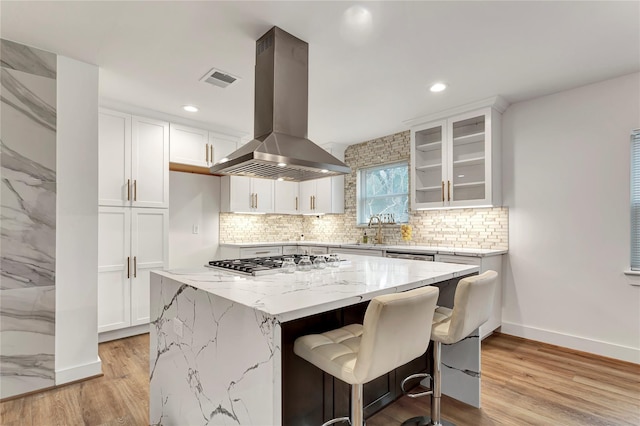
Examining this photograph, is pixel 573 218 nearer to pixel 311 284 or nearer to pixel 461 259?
pixel 461 259

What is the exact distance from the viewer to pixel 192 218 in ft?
15.3

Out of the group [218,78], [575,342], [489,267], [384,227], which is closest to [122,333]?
[218,78]

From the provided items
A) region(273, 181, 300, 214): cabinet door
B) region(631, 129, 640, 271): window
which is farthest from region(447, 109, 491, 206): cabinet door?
region(273, 181, 300, 214): cabinet door

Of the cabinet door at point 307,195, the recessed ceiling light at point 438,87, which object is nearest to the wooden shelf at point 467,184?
the recessed ceiling light at point 438,87

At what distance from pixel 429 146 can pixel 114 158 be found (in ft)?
12.4

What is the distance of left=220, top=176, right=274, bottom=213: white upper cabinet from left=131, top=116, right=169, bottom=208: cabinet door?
1.02m

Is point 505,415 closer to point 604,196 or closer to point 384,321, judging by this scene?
point 384,321

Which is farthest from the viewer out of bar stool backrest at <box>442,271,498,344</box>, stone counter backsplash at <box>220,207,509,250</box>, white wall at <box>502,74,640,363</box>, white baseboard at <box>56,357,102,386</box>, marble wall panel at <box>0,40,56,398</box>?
stone counter backsplash at <box>220,207,509,250</box>

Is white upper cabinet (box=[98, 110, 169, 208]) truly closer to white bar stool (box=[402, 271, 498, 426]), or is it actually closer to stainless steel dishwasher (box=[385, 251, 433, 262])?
stainless steel dishwasher (box=[385, 251, 433, 262])

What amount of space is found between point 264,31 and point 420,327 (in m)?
2.15

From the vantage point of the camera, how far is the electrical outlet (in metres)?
1.77

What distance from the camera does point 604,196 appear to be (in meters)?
3.08

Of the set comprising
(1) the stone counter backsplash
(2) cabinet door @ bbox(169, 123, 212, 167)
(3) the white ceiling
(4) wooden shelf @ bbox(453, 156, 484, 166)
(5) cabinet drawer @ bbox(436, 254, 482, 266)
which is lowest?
(5) cabinet drawer @ bbox(436, 254, 482, 266)

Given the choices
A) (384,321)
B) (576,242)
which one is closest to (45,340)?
(384,321)
